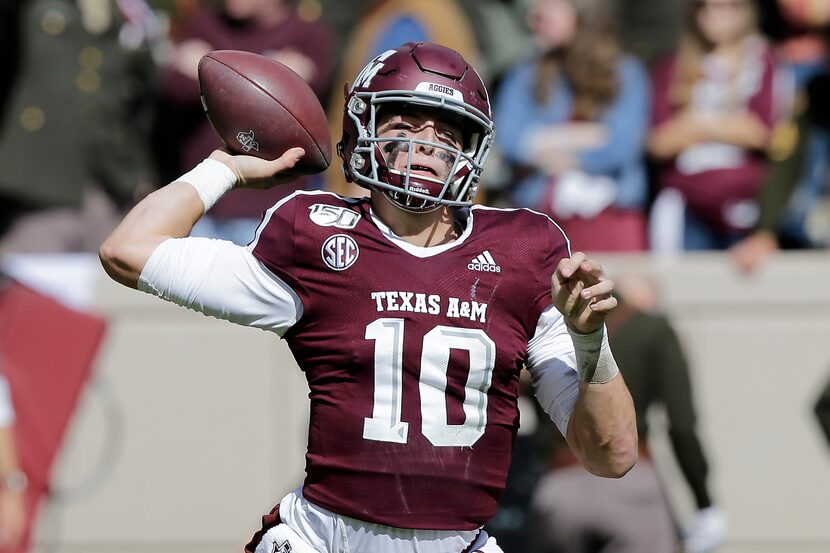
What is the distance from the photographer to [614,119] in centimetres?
663

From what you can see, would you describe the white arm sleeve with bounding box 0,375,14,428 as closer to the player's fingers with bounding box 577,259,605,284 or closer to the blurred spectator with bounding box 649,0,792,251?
the blurred spectator with bounding box 649,0,792,251

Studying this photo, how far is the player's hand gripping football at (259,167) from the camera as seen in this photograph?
3.35 m

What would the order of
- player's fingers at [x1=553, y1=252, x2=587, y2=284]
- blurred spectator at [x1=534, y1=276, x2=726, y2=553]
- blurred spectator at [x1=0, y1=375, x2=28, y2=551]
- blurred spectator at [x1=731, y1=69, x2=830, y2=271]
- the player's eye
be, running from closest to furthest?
player's fingers at [x1=553, y1=252, x2=587, y2=284] → the player's eye → blurred spectator at [x1=534, y1=276, x2=726, y2=553] → blurred spectator at [x1=731, y1=69, x2=830, y2=271] → blurred spectator at [x1=0, y1=375, x2=28, y2=551]

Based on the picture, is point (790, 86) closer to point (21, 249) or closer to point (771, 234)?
point (771, 234)

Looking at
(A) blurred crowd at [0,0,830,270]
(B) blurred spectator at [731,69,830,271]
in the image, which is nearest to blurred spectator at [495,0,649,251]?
(A) blurred crowd at [0,0,830,270]

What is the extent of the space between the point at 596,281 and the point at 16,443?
454 centimetres

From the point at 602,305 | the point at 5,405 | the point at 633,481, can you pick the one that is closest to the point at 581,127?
the point at 633,481

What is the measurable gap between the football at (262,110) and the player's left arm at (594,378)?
2.41 feet

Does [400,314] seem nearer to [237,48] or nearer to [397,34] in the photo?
[237,48]

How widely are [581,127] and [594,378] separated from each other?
3.57 metres

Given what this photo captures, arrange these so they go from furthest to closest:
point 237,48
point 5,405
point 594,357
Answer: point 5,405 < point 237,48 < point 594,357

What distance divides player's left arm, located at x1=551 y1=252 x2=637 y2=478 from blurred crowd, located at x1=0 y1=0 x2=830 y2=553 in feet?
9.40

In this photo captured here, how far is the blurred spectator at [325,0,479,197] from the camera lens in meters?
6.83

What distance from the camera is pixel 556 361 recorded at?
10.9ft
